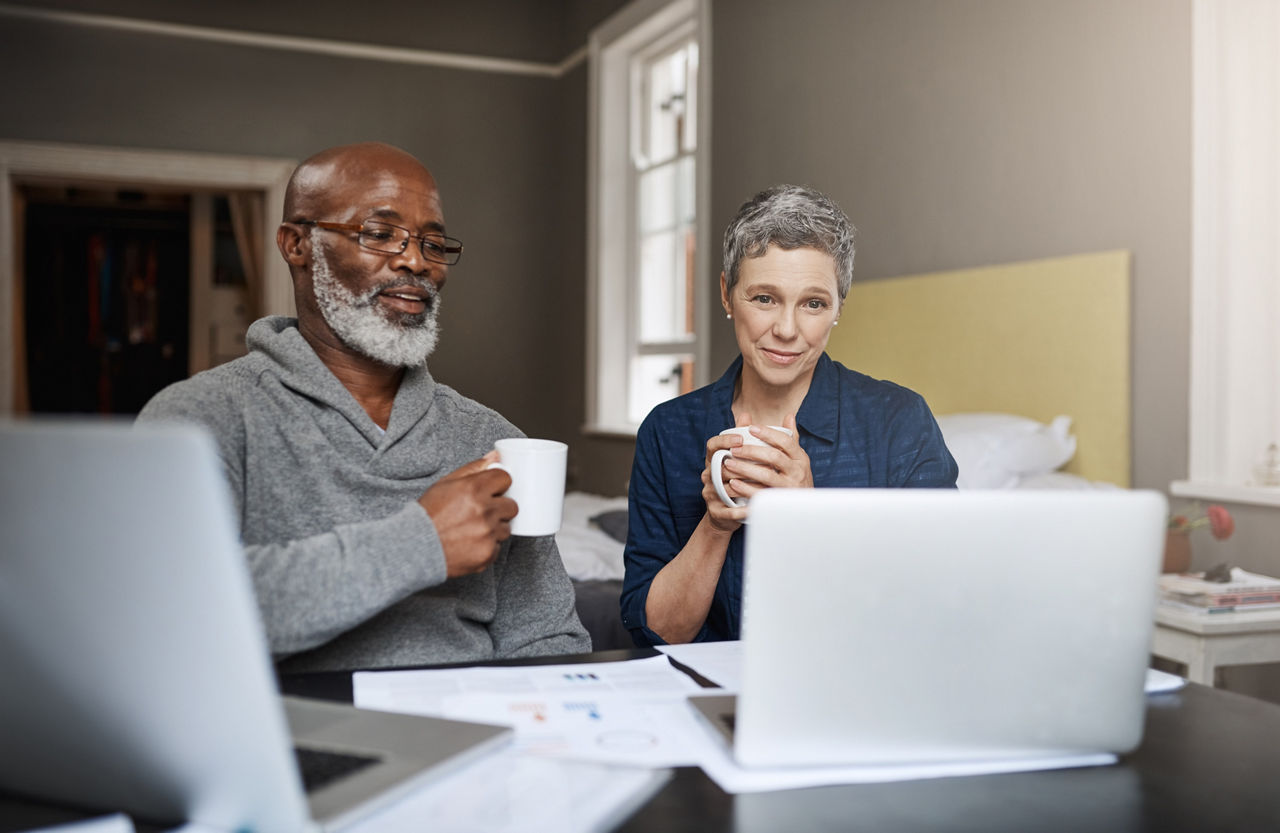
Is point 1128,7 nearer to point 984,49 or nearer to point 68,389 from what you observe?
point 984,49

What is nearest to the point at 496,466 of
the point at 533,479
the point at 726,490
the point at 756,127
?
the point at 533,479

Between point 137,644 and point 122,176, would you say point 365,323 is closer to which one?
point 137,644

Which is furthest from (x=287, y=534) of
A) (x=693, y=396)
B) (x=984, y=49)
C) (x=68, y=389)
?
(x=68, y=389)

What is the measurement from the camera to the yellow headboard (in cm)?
→ 242

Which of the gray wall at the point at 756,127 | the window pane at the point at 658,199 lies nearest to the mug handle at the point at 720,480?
the gray wall at the point at 756,127

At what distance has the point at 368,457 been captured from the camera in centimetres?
124

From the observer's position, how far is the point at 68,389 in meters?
7.31

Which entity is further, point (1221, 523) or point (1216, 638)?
point (1221, 523)

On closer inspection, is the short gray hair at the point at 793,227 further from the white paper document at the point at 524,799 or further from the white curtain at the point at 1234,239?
the white curtain at the point at 1234,239

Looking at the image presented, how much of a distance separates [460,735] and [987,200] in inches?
98.2

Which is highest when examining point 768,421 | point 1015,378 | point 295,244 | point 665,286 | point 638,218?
point 638,218

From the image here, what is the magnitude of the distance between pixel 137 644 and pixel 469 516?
0.45 m

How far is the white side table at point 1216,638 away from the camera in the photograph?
6.19 ft

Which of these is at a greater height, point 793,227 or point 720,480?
point 793,227
